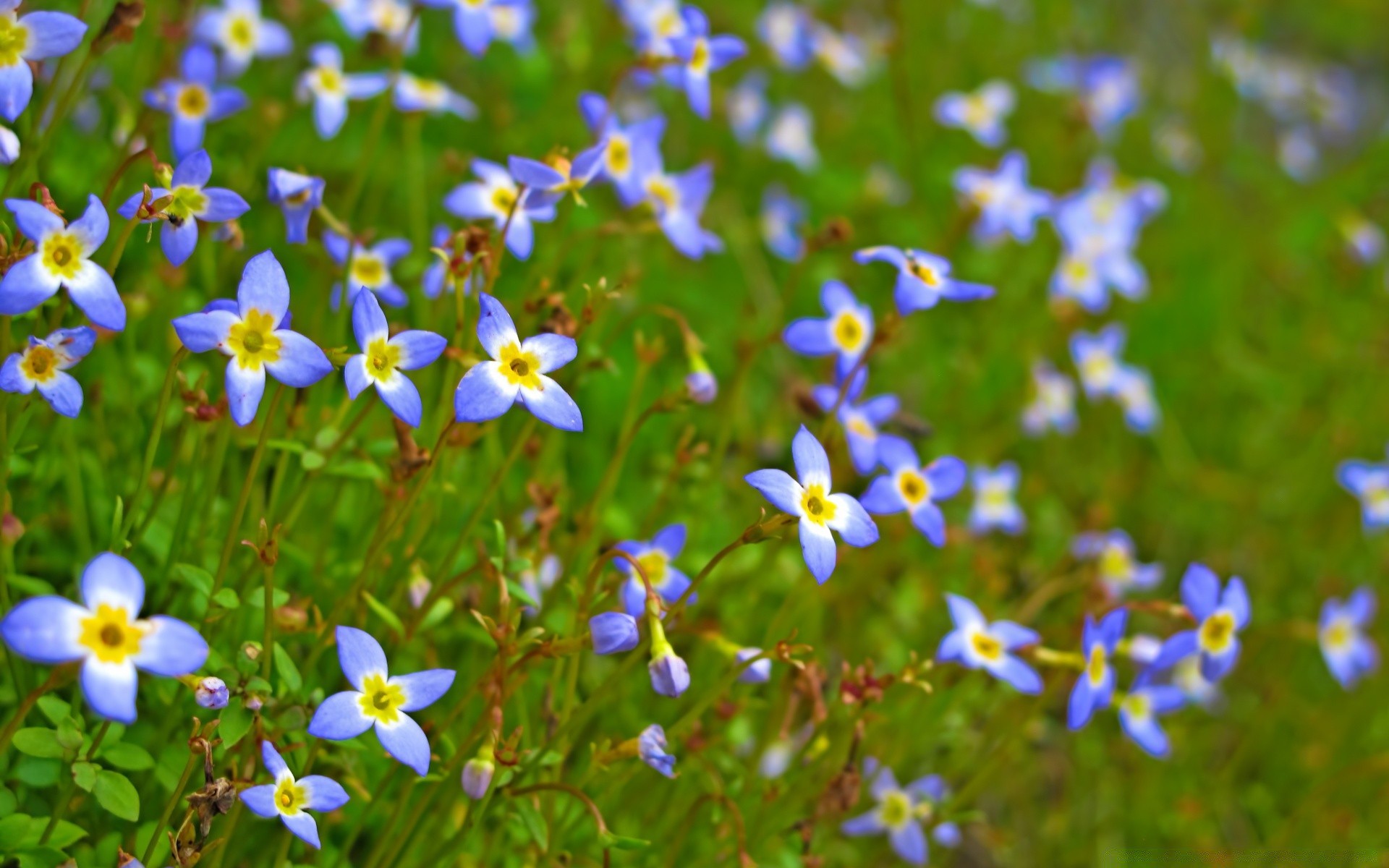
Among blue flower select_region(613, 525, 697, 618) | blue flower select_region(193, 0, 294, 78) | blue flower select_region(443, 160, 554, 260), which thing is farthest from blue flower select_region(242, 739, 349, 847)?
blue flower select_region(193, 0, 294, 78)

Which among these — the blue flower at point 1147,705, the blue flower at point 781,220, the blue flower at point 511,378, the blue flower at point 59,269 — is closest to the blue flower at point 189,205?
the blue flower at point 59,269

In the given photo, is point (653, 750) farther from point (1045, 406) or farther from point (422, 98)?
point (1045, 406)

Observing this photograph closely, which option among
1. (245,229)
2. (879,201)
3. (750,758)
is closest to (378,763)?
(750,758)

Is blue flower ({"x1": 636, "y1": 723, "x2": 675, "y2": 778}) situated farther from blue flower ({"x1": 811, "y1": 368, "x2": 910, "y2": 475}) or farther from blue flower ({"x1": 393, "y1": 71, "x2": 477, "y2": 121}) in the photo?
blue flower ({"x1": 393, "y1": 71, "x2": 477, "y2": 121})

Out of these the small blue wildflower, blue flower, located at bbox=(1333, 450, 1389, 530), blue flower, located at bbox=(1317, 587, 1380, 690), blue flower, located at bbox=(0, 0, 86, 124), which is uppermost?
blue flower, located at bbox=(0, 0, 86, 124)

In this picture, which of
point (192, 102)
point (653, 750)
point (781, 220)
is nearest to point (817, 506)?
point (653, 750)

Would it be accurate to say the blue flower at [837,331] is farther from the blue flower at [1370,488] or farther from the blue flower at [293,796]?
the blue flower at [1370,488]

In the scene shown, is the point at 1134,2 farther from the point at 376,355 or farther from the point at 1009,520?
the point at 376,355
